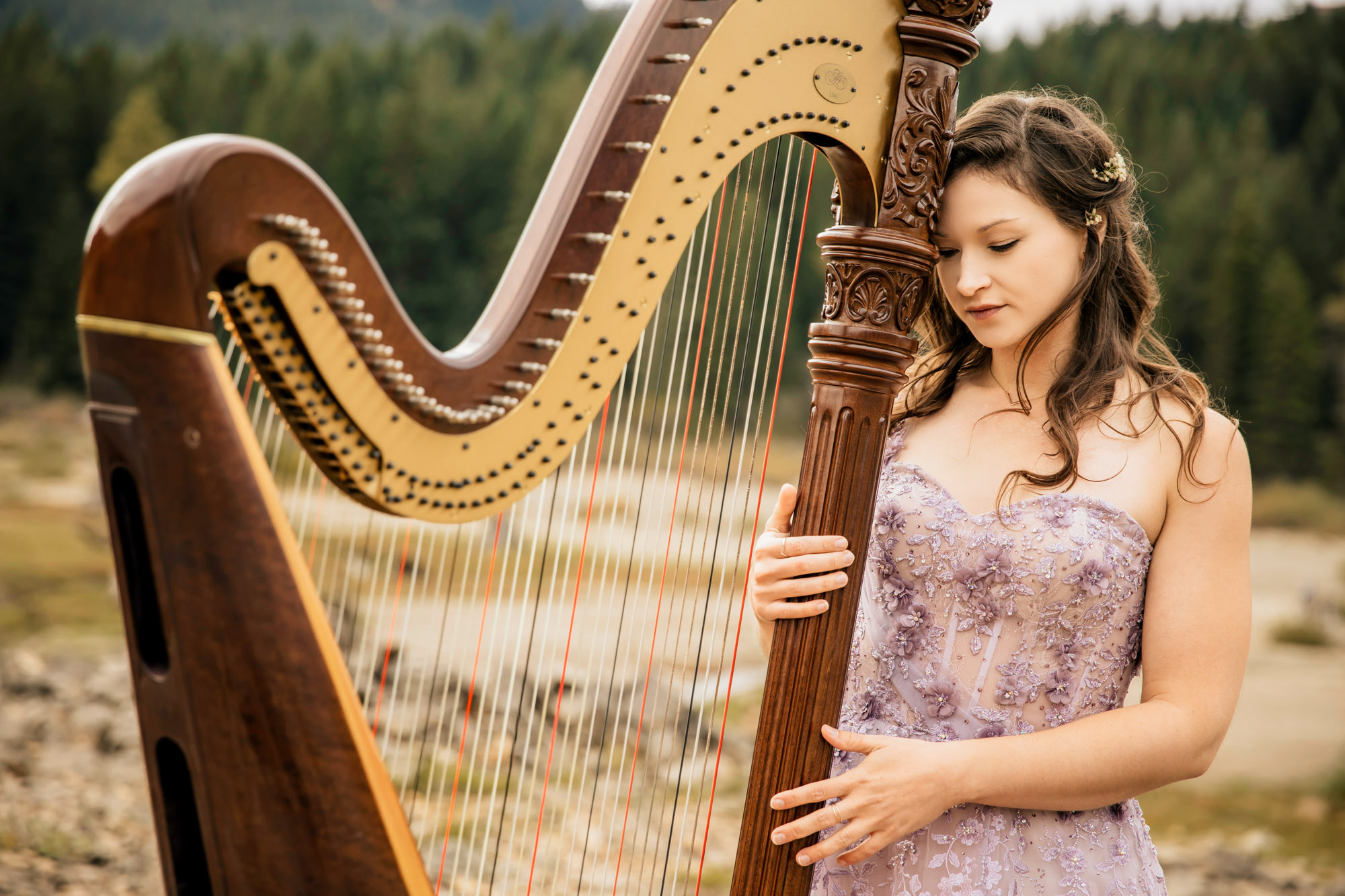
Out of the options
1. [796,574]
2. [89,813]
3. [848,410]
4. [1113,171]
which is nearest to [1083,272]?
[1113,171]

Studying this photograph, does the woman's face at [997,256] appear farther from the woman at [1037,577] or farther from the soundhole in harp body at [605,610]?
the soundhole in harp body at [605,610]

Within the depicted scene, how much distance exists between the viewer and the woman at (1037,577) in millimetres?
1183

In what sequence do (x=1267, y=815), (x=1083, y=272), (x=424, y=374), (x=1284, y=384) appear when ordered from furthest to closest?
(x=1284, y=384) < (x=1267, y=815) < (x=1083, y=272) < (x=424, y=374)

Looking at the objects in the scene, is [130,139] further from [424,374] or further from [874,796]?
[874,796]

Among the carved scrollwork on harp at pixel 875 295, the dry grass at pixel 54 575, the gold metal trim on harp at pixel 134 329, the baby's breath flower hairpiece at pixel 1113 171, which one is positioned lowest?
the dry grass at pixel 54 575

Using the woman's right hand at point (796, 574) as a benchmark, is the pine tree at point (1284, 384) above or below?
above

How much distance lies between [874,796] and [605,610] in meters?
1.42

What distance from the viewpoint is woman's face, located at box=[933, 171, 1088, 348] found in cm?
125

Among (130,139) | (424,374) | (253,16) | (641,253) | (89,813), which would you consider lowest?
(89,813)

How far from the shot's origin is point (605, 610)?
251cm

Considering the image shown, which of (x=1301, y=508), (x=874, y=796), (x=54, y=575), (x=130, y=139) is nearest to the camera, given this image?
(x=874, y=796)

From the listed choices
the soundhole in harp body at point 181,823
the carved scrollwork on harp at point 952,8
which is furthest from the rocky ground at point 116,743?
the carved scrollwork on harp at point 952,8

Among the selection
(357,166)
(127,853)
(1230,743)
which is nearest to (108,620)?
(127,853)

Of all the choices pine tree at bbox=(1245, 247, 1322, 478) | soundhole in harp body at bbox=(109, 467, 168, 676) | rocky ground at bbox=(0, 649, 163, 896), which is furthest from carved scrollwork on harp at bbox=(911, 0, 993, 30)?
pine tree at bbox=(1245, 247, 1322, 478)
